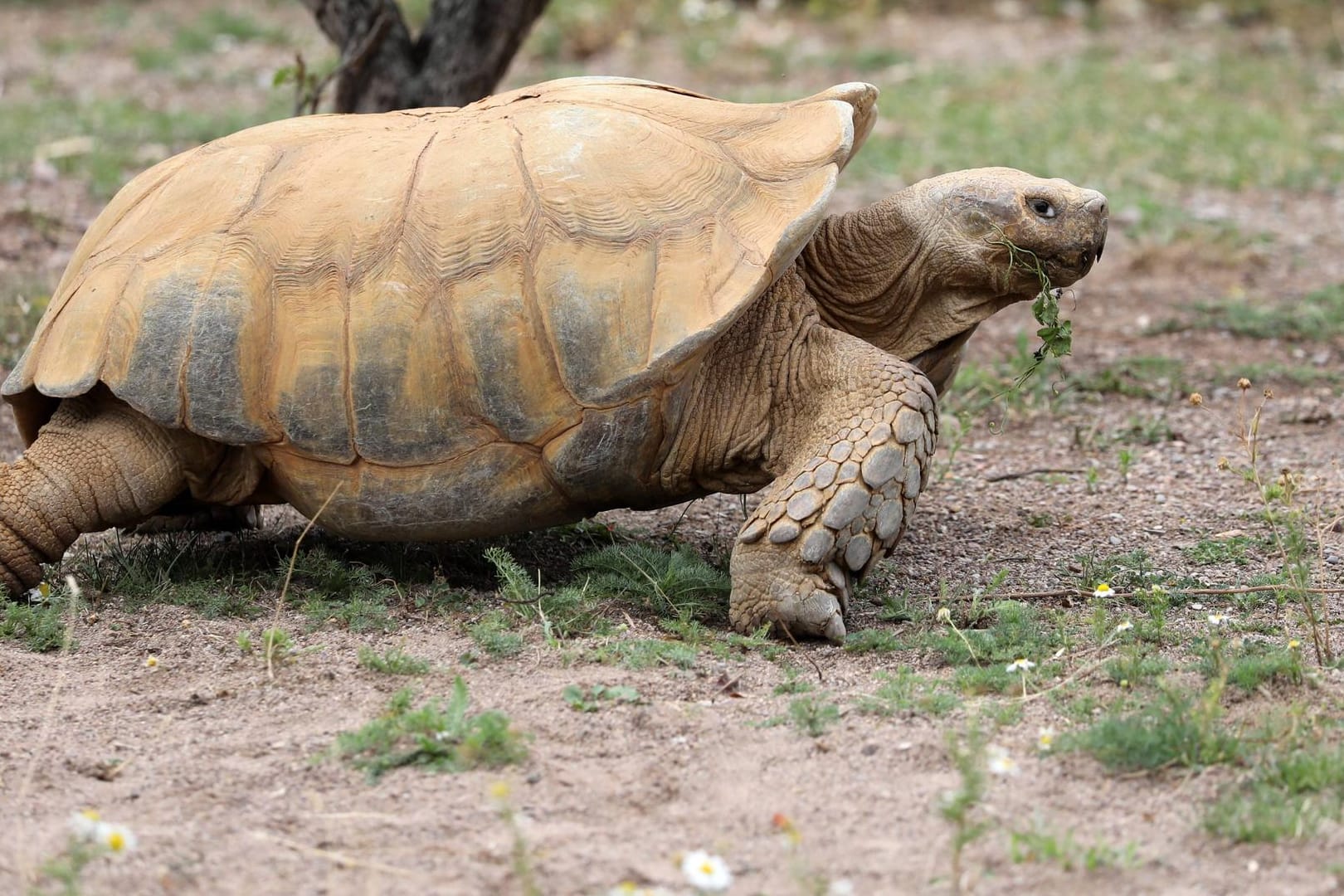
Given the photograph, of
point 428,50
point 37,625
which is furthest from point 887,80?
point 37,625

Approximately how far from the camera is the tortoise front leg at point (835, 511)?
362cm

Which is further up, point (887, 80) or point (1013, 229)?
point (1013, 229)

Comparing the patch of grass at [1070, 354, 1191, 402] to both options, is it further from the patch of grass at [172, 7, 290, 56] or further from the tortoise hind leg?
the patch of grass at [172, 7, 290, 56]

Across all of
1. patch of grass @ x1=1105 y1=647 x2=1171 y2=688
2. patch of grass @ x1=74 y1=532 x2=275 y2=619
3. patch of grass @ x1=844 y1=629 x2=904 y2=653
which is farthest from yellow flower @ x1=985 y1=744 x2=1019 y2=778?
patch of grass @ x1=74 y1=532 x2=275 y2=619

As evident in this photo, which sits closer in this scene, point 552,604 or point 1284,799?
point 1284,799

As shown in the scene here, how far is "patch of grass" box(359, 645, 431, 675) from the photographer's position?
3.34 meters

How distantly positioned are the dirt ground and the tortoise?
325mm

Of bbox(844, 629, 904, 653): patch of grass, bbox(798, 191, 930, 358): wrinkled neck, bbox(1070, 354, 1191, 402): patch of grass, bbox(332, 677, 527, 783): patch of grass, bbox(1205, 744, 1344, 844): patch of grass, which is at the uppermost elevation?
bbox(798, 191, 930, 358): wrinkled neck

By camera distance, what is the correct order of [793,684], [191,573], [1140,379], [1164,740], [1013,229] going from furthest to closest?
[1140,379] → [191,573] → [1013,229] → [793,684] → [1164,740]

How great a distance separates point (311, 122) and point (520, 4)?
2138 millimetres

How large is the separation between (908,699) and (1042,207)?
1473 millimetres

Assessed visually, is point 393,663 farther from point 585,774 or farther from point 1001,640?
point 1001,640

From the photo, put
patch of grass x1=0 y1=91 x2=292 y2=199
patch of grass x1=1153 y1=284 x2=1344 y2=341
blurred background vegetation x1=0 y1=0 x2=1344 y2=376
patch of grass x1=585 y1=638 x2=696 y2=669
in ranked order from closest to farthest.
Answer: patch of grass x1=585 y1=638 x2=696 y2=669, patch of grass x1=1153 y1=284 x2=1344 y2=341, patch of grass x1=0 y1=91 x2=292 y2=199, blurred background vegetation x1=0 y1=0 x2=1344 y2=376

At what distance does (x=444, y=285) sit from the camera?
12.1 feet
